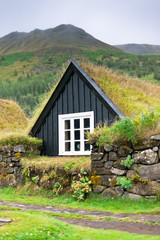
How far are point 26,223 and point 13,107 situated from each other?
17.4 meters

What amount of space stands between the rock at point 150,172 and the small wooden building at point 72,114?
3.29m

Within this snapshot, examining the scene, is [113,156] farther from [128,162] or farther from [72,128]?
[72,128]

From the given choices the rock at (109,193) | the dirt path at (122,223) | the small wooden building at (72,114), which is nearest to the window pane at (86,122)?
the small wooden building at (72,114)

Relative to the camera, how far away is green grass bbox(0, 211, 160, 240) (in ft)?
16.8

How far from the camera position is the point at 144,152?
920cm

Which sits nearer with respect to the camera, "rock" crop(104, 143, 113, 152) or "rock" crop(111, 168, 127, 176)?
"rock" crop(111, 168, 127, 176)

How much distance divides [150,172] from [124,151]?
106 centimetres

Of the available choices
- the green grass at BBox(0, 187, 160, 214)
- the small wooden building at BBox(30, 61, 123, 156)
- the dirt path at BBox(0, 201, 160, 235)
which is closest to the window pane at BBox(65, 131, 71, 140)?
the small wooden building at BBox(30, 61, 123, 156)

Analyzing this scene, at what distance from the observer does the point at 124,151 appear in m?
9.59

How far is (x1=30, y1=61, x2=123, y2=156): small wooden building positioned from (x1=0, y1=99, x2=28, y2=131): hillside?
18.3 feet

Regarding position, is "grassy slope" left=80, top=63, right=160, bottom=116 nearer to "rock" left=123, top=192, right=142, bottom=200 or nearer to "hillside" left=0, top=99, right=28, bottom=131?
"rock" left=123, top=192, right=142, bottom=200

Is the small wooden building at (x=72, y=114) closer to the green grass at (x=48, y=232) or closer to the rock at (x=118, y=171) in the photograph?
the rock at (x=118, y=171)

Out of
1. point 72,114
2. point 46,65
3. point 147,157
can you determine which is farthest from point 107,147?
point 46,65

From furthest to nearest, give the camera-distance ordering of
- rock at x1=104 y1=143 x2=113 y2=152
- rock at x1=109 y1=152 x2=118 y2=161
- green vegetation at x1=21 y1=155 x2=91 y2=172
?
1. green vegetation at x1=21 y1=155 x2=91 y2=172
2. rock at x1=104 y1=143 x2=113 y2=152
3. rock at x1=109 y1=152 x2=118 y2=161
